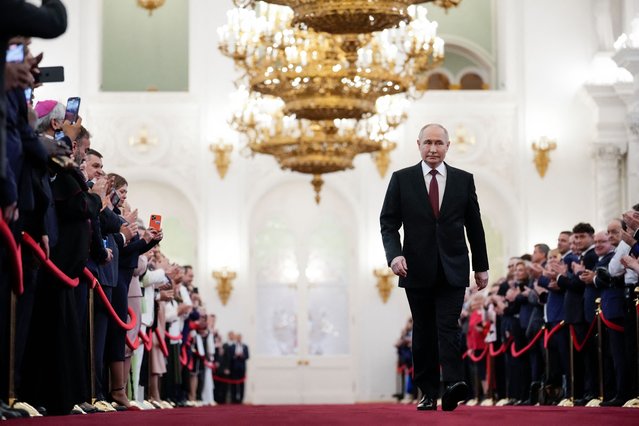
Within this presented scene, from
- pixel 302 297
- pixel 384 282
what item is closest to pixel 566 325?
pixel 384 282

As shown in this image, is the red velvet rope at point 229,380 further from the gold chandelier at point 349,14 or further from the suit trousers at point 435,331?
the suit trousers at point 435,331

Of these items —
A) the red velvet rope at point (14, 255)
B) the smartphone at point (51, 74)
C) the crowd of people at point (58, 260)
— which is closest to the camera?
the red velvet rope at point (14, 255)

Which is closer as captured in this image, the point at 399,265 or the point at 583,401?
the point at 399,265

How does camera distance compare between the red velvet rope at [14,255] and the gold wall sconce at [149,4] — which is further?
the gold wall sconce at [149,4]

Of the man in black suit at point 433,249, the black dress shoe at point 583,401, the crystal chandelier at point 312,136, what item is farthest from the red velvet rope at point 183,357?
the man in black suit at point 433,249

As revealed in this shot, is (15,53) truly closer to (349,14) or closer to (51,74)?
(51,74)

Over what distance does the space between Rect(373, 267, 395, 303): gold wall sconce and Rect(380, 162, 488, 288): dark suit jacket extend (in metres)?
17.7

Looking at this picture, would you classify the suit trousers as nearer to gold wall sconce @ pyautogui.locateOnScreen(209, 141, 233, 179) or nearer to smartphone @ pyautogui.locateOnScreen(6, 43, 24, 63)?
smartphone @ pyautogui.locateOnScreen(6, 43, 24, 63)

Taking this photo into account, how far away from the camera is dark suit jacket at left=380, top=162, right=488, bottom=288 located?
8086 millimetres

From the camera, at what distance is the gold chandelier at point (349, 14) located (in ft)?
45.2

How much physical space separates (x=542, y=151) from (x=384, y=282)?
13.4ft

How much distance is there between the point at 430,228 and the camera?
8203 mm

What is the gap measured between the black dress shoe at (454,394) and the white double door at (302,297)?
19013 mm

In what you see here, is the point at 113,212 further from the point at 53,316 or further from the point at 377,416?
the point at 377,416
